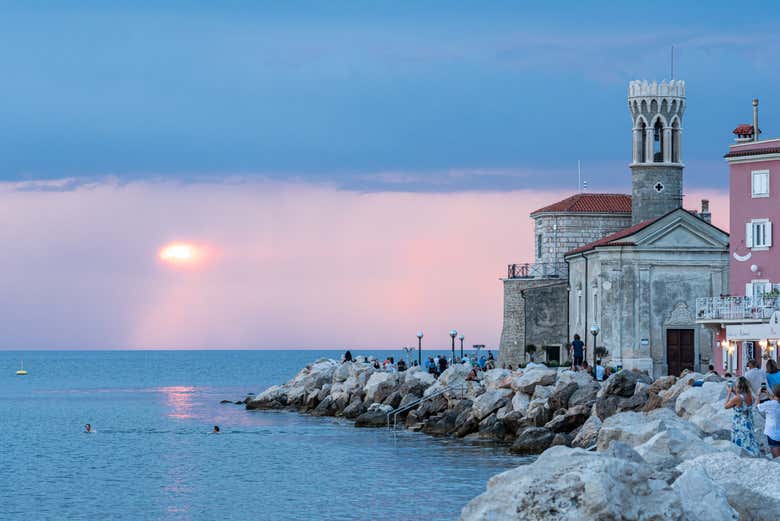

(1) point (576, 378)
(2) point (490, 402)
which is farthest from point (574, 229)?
(1) point (576, 378)

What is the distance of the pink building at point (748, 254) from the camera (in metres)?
40.9

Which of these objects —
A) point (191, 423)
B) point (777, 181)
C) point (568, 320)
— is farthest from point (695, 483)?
point (568, 320)

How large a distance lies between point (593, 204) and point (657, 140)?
565 centimetres

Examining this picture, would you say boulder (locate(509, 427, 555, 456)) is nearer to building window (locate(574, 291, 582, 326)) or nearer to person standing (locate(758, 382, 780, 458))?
person standing (locate(758, 382, 780, 458))

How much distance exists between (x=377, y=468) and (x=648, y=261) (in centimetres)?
2208

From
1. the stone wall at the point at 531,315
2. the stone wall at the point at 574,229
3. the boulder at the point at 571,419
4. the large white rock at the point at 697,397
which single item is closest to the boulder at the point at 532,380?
the boulder at the point at 571,419

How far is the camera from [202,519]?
26547mm

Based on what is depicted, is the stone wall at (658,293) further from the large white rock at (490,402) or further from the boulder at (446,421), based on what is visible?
the large white rock at (490,402)

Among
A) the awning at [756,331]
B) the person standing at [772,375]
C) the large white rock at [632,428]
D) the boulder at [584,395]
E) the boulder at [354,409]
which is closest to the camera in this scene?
the large white rock at [632,428]

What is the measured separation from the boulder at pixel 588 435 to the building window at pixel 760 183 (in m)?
14.9

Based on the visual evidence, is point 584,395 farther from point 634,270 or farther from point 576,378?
point 634,270

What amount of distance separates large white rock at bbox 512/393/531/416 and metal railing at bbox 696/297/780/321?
7.84 metres

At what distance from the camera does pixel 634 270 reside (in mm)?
52188

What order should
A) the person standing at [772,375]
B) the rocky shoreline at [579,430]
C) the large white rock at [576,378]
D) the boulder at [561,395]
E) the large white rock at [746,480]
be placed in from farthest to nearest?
1. the large white rock at [576,378]
2. the boulder at [561,395]
3. the person standing at [772,375]
4. the large white rock at [746,480]
5. the rocky shoreline at [579,430]
